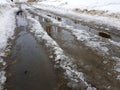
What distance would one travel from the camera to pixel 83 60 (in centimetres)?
756

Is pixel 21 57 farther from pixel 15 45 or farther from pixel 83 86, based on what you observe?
pixel 83 86

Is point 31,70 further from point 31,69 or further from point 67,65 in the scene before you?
point 67,65

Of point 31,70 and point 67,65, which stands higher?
point 67,65

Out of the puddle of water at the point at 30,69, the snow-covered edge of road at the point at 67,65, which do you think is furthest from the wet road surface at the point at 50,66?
the snow-covered edge of road at the point at 67,65

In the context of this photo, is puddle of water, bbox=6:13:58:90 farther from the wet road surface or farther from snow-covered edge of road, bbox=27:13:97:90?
snow-covered edge of road, bbox=27:13:97:90

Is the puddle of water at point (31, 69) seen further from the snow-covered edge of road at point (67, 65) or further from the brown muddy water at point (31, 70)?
the snow-covered edge of road at point (67, 65)

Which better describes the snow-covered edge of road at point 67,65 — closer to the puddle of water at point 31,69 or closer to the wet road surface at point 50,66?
the wet road surface at point 50,66

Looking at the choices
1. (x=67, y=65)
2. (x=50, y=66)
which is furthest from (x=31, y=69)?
(x=67, y=65)

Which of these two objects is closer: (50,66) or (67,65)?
(67,65)

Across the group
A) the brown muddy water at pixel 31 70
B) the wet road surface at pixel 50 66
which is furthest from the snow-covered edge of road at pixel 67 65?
the brown muddy water at pixel 31 70

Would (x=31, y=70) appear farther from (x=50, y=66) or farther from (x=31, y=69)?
(x=50, y=66)

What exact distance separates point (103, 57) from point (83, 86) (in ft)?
7.54

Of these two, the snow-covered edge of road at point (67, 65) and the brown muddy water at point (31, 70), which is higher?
the snow-covered edge of road at point (67, 65)

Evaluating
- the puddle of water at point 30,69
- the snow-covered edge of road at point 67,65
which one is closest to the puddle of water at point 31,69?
the puddle of water at point 30,69
